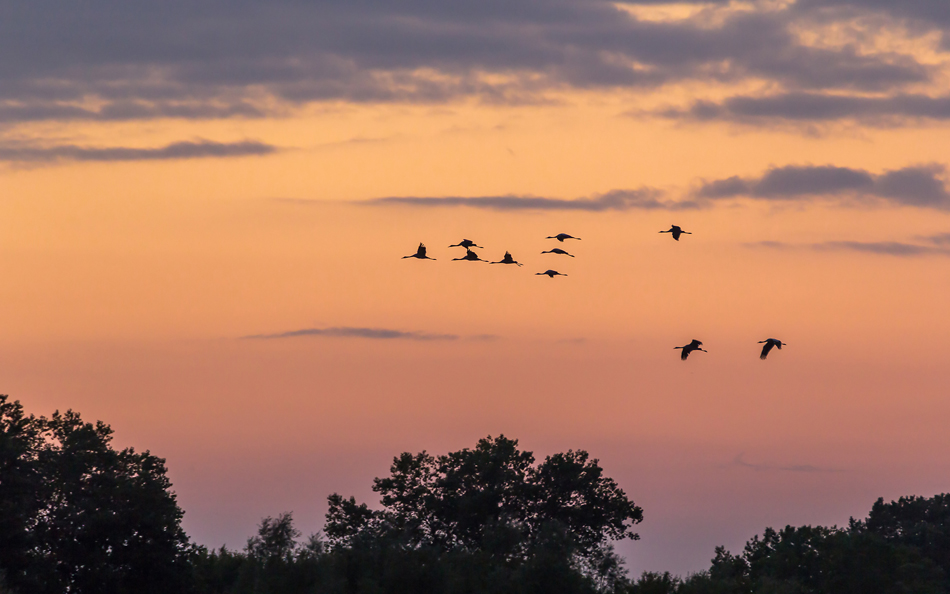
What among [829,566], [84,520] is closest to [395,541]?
[84,520]

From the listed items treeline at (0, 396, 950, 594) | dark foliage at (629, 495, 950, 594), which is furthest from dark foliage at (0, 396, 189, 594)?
dark foliage at (629, 495, 950, 594)

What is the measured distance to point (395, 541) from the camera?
66.4 meters

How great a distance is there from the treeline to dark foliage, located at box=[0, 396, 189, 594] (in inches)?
3.0

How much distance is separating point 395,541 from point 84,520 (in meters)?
17.3

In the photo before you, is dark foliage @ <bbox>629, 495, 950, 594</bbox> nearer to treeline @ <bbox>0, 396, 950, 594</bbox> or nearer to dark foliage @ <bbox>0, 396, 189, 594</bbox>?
treeline @ <bbox>0, 396, 950, 594</bbox>

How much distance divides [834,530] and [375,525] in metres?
33.7

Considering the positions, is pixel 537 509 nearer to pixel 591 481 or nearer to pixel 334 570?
pixel 591 481

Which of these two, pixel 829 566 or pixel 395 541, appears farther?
pixel 829 566

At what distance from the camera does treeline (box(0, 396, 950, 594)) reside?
6406cm

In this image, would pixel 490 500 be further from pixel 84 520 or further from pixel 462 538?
pixel 84 520

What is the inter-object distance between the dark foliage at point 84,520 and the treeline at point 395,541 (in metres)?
0.08

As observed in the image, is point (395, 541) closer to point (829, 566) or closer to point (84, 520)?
point (84, 520)

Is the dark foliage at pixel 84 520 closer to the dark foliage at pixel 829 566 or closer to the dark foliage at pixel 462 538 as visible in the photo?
the dark foliage at pixel 462 538

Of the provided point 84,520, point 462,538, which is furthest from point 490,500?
point 84,520
